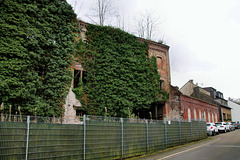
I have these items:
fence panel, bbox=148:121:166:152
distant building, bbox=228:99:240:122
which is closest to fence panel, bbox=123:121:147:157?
fence panel, bbox=148:121:166:152

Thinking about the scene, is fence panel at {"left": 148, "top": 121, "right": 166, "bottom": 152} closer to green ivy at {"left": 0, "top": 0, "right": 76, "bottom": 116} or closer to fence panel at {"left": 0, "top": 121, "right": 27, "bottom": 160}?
fence panel at {"left": 0, "top": 121, "right": 27, "bottom": 160}

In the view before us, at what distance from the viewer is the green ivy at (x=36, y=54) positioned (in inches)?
552

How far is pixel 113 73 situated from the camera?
66.1 ft

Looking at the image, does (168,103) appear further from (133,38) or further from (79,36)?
(79,36)

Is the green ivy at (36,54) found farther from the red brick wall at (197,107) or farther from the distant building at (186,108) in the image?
the red brick wall at (197,107)

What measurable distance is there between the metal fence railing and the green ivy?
6.96 metres

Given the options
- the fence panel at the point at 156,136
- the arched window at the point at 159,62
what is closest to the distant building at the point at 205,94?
the arched window at the point at 159,62

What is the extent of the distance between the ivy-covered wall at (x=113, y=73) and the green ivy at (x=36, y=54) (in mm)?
1777

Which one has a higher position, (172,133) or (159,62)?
(159,62)

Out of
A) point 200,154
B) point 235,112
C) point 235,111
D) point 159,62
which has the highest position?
point 159,62

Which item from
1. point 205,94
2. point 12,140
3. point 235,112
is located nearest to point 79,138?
point 12,140

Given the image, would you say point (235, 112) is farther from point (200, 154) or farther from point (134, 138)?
point (134, 138)

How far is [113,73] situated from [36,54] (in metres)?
7.48

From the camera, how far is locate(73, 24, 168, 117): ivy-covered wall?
1911cm
